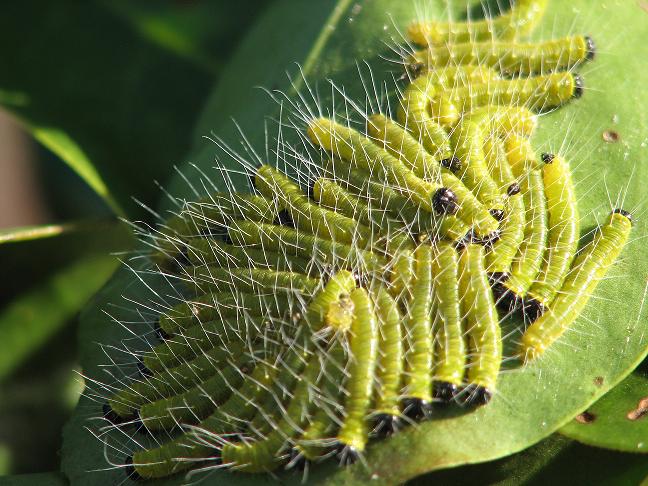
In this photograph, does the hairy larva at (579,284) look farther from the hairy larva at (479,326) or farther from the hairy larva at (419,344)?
the hairy larva at (419,344)

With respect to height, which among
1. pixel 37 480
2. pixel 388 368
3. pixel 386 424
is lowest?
pixel 37 480

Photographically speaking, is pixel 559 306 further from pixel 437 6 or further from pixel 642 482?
pixel 437 6

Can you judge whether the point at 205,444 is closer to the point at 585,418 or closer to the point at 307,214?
the point at 307,214

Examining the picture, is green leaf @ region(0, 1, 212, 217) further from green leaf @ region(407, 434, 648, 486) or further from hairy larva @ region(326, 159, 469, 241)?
green leaf @ region(407, 434, 648, 486)

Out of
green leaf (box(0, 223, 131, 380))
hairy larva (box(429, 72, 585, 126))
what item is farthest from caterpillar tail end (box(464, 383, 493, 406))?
green leaf (box(0, 223, 131, 380))

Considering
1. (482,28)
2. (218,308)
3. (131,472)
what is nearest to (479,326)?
(218,308)

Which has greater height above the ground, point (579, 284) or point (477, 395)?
point (579, 284)

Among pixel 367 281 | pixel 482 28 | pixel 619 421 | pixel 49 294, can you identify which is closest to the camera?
pixel 619 421
